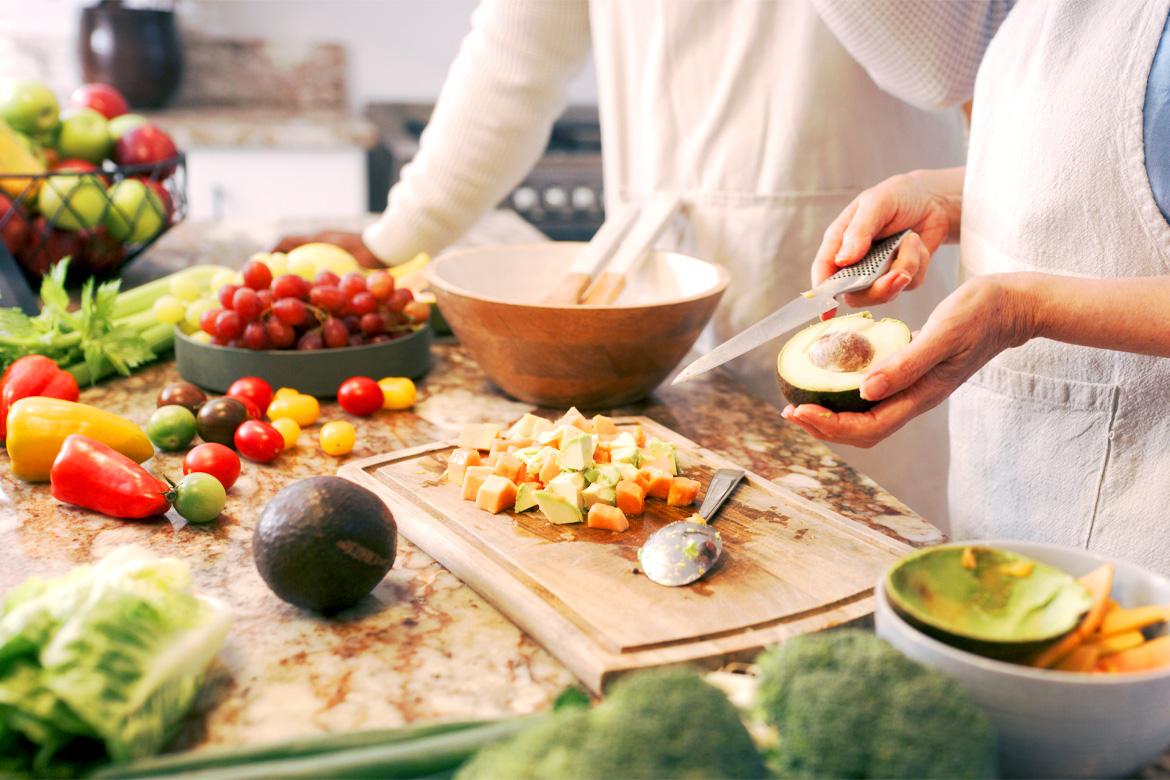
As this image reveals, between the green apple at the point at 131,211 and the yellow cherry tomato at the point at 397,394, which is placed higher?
the green apple at the point at 131,211

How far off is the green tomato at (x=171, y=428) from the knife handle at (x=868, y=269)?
958mm

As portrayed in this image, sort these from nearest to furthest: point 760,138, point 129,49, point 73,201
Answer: point 760,138 < point 73,201 < point 129,49

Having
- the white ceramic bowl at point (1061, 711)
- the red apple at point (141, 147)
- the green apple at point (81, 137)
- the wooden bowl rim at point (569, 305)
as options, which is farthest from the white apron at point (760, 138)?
the white ceramic bowl at point (1061, 711)

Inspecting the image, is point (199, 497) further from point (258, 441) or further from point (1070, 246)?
point (1070, 246)

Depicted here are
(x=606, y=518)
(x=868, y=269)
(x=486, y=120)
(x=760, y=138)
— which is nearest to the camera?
(x=606, y=518)

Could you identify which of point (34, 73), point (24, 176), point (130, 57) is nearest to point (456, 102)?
point (24, 176)

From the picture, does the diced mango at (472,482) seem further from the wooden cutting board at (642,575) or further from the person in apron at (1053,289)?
the person in apron at (1053,289)

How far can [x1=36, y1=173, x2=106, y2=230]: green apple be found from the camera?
2.28 m

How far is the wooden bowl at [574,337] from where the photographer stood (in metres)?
1.75

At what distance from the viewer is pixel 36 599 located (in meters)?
0.95

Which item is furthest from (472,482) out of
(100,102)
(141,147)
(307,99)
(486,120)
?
(307,99)

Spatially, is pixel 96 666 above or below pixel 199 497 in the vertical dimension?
above

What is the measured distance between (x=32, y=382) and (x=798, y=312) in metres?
1.17

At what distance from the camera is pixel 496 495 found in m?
1.36
